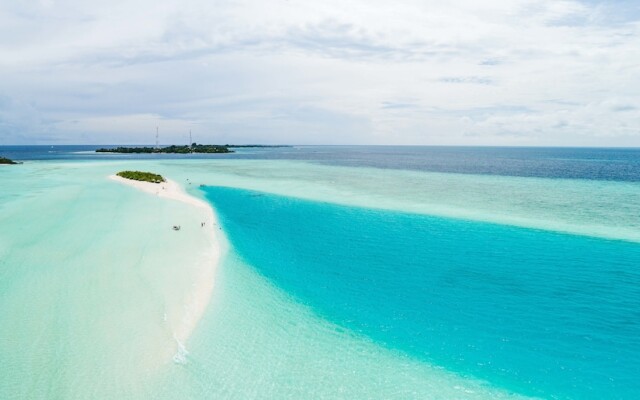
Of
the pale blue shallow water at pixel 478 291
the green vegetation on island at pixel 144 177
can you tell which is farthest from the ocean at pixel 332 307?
the green vegetation on island at pixel 144 177

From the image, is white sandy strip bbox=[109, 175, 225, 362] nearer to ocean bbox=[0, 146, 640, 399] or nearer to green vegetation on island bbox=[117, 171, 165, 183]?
ocean bbox=[0, 146, 640, 399]

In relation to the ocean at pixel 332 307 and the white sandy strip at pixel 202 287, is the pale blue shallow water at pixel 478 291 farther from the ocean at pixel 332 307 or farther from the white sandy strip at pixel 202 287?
the white sandy strip at pixel 202 287

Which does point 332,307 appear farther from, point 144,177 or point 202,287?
point 144,177

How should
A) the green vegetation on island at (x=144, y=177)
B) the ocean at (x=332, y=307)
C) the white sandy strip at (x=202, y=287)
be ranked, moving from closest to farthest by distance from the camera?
the ocean at (x=332, y=307), the white sandy strip at (x=202, y=287), the green vegetation on island at (x=144, y=177)

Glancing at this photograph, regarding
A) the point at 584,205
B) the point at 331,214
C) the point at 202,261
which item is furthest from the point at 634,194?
the point at 202,261

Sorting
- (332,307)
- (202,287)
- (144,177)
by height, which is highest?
(144,177)

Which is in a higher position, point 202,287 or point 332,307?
point 202,287

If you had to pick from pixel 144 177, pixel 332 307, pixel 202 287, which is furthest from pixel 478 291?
pixel 144 177
